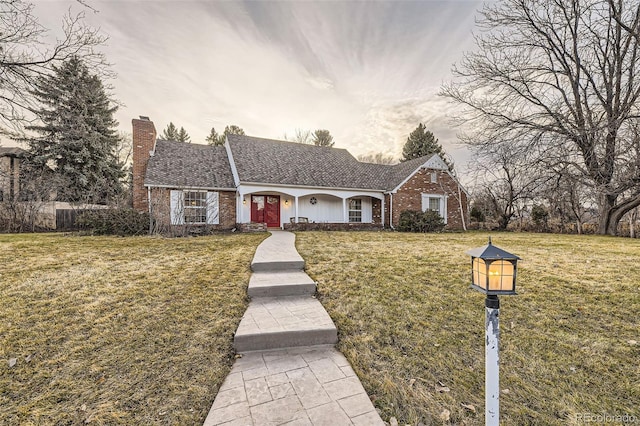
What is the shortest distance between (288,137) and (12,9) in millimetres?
26569

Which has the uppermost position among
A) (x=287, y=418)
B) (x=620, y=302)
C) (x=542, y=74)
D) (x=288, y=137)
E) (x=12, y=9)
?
(x=288, y=137)

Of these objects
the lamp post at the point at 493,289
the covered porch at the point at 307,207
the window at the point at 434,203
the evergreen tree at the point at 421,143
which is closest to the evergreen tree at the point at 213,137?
the covered porch at the point at 307,207

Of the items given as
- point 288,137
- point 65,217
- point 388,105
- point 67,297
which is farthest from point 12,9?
point 288,137

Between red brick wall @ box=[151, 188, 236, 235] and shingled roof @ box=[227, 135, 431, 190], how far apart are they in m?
1.69

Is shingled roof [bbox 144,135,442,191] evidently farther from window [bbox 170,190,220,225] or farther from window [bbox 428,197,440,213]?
window [bbox 428,197,440,213]


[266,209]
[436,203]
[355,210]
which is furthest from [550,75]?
[266,209]

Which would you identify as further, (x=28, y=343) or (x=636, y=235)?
(x=636, y=235)

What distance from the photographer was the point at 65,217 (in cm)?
1434

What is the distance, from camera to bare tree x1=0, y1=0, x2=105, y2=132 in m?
5.59

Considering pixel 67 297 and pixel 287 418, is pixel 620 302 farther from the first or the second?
pixel 67 297

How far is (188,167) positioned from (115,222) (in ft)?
15.2

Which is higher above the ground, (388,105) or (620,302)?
(388,105)

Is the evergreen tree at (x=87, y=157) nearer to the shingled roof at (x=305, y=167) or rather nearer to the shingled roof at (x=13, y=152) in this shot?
the shingled roof at (x=13, y=152)

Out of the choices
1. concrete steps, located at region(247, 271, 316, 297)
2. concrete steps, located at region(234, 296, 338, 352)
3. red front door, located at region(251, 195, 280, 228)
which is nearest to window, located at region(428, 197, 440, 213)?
red front door, located at region(251, 195, 280, 228)
